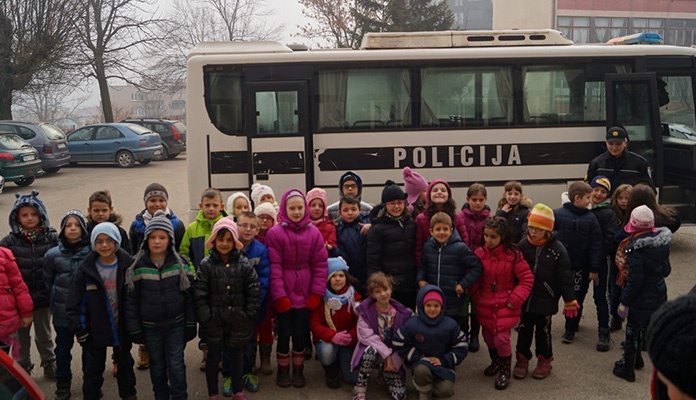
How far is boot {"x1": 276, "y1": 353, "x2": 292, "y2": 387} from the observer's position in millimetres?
5543

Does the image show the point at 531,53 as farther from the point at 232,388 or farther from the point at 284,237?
the point at 232,388

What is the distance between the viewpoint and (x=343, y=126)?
964cm

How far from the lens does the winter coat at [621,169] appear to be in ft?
25.9

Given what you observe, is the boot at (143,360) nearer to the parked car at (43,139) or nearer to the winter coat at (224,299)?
the winter coat at (224,299)

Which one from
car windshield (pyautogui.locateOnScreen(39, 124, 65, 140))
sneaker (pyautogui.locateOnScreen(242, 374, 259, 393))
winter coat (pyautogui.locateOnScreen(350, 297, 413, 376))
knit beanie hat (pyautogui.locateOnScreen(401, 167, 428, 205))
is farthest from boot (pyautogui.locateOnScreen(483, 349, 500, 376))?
car windshield (pyautogui.locateOnScreen(39, 124, 65, 140))

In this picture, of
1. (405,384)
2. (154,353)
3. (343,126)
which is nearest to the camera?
(154,353)

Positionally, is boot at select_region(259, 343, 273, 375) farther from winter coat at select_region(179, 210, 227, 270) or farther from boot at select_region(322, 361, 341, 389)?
winter coat at select_region(179, 210, 227, 270)

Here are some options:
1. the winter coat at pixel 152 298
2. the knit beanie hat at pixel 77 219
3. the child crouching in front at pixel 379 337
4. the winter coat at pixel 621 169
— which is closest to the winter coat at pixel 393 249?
the child crouching in front at pixel 379 337

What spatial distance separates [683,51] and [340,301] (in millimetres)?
7450

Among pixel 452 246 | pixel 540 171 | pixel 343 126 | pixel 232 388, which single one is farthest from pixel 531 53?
pixel 232 388

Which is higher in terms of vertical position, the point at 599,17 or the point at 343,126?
the point at 599,17

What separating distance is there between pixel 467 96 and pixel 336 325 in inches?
209

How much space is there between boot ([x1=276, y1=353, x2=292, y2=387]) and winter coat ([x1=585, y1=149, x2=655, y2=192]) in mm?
4682

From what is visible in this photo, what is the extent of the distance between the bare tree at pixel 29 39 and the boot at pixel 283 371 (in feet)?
83.1
